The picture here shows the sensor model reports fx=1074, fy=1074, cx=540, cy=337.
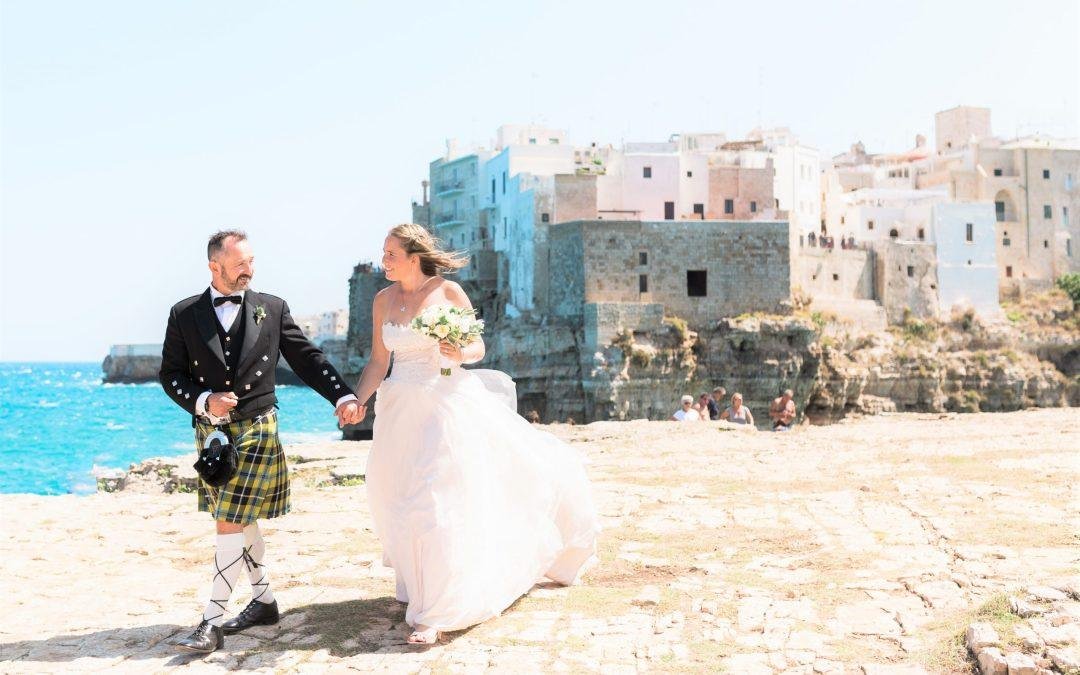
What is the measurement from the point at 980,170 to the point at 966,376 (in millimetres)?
19127

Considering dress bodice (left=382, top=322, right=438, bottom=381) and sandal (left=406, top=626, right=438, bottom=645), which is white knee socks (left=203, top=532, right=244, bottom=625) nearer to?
sandal (left=406, top=626, right=438, bottom=645)

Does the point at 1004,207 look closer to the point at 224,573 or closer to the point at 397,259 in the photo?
the point at 397,259

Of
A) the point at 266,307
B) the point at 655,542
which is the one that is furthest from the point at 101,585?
the point at 655,542

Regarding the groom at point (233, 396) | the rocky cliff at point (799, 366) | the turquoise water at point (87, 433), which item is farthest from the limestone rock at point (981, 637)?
the rocky cliff at point (799, 366)

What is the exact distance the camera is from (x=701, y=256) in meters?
43.4

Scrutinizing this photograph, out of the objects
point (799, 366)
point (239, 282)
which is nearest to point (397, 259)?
point (239, 282)

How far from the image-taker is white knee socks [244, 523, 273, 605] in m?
5.96

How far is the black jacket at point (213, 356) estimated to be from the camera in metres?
5.80

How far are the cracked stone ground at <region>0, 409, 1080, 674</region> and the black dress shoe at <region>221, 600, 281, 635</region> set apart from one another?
0.08m

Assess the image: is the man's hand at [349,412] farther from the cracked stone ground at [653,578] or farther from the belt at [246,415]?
the cracked stone ground at [653,578]

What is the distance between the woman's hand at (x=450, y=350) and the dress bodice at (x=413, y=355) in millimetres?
53

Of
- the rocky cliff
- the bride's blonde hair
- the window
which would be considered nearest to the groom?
the bride's blonde hair

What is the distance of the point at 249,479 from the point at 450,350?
131 centimetres

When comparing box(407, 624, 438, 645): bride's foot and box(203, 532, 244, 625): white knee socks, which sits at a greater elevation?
box(203, 532, 244, 625): white knee socks
